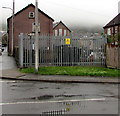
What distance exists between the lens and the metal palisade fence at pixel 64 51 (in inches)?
639

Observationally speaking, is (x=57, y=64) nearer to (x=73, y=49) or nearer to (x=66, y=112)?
(x=73, y=49)

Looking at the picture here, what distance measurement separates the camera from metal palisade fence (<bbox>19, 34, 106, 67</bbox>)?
16.2 metres

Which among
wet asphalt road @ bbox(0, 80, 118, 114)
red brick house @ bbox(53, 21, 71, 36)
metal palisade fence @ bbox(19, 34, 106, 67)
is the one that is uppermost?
red brick house @ bbox(53, 21, 71, 36)

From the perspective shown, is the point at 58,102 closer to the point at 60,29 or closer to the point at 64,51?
the point at 64,51

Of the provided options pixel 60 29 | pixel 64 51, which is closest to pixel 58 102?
pixel 64 51

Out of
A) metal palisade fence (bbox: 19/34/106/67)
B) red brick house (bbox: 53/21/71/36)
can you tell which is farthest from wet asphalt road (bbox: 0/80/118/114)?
red brick house (bbox: 53/21/71/36)

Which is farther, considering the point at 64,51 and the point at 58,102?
the point at 64,51

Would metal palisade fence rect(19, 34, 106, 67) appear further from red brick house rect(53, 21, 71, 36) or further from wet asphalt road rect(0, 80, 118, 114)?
red brick house rect(53, 21, 71, 36)

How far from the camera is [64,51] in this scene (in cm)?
1689

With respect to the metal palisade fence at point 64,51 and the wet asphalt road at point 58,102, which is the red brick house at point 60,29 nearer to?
the metal palisade fence at point 64,51

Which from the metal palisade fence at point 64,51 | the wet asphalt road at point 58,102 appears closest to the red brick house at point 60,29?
the metal palisade fence at point 64,51

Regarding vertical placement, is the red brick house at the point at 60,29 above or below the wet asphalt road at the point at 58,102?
above

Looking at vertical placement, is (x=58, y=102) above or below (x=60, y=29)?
below

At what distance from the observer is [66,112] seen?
6.23 m
